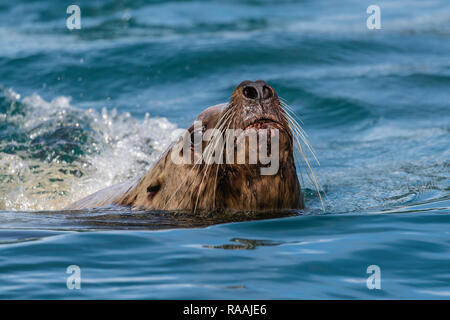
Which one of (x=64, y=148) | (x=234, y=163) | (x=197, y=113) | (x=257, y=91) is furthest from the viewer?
(x=197, y=113)

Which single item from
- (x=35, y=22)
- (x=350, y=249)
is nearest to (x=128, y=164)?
(x=350, y=249)

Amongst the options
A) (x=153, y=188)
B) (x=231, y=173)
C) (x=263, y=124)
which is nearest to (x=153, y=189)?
(x=153, y=188)

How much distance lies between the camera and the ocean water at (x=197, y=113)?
4.11 metres

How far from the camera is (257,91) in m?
4.76

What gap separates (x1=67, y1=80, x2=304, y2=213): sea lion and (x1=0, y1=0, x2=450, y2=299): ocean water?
0.54 ft

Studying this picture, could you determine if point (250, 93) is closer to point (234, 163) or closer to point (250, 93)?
point (250, 93)

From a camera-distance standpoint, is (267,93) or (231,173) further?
(231,173)

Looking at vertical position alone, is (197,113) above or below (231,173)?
above

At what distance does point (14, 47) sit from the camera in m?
13.2

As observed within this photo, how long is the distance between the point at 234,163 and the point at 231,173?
9 cm

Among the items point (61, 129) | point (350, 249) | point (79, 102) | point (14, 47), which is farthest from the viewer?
point (14, 47)

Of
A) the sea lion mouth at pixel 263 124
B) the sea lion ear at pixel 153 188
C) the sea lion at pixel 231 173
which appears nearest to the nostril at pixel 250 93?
the sea lion at pixel 231 173
